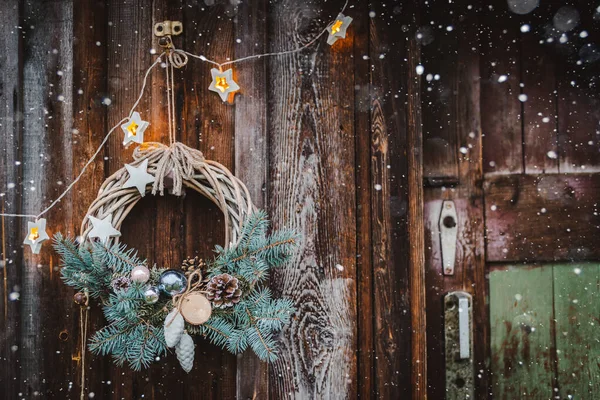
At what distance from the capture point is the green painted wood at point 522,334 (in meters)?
1.49

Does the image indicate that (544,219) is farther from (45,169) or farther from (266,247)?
(45,169)

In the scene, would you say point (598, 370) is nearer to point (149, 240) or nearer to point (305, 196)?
point (305, 196)

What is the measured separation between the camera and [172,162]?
1286 millimetres

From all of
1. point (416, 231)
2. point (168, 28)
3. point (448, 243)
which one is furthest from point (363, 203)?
point (168, 28)

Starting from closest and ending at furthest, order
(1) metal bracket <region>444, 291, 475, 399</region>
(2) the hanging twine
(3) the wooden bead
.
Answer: (3) the wooden bead < (2) the hanging twine < (1) metal bracket <region>444, 291, 475, 399</region>

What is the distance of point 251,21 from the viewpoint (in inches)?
56.4

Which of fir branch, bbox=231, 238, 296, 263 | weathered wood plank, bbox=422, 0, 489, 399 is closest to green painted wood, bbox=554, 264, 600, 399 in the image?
weathered wood plank, bbox=422, 0, 489, 399

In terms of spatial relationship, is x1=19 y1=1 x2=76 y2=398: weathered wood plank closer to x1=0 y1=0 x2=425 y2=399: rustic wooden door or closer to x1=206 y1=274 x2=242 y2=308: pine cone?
x1=0 y1=0 x2=425 y2=399: rustic wooden door

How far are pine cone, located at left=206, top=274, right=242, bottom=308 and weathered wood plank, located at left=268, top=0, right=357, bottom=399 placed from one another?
0.81ft

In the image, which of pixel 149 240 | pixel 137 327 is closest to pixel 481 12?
pixel 149 240

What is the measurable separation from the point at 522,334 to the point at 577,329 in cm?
19

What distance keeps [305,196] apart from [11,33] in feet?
3.63

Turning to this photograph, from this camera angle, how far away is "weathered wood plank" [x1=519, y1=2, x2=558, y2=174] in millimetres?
1512

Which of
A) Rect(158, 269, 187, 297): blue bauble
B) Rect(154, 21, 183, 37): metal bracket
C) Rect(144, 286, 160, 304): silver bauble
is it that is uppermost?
Rect(154, 21, 183, 37): metal bracket
